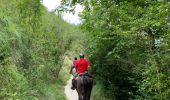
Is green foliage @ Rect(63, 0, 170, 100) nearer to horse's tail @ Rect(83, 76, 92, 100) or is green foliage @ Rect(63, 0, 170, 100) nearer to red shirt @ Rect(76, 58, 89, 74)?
red shirt @ Rect(76, 58, 89, 74)

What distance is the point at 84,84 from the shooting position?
1308 centimetres

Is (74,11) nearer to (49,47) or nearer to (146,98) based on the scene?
(49,47)

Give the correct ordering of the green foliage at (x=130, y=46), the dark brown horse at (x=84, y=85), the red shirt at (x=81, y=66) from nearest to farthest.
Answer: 1. the green foliage at (x=130, y=46)
2. the dark brown horse at (x=84, y=85)
3. the red shirt at (x=81, y=66)

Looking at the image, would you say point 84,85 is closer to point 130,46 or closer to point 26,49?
point 26,49

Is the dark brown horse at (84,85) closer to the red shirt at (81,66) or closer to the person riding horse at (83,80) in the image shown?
the person riding horse at (83,80)

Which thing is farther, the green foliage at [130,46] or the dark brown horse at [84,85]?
the dark brown horse at [84,85]

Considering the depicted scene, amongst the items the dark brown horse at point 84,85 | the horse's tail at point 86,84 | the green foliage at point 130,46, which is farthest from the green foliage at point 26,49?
the green foliage at point 130,46

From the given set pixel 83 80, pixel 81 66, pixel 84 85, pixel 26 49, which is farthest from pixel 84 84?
pixel 26 49

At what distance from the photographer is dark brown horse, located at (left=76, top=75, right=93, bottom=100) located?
13062 mm

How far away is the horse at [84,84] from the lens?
13062 millimetres

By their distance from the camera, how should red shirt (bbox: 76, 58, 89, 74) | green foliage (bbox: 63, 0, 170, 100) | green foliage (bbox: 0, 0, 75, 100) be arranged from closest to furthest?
green foliage (bbox: 63, 0, 170, 100)
green foliage (bbox: 0, 0, 75, 100)
red shirt (bbox: 76, 58, 89, 74)

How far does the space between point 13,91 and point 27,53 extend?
148 inches

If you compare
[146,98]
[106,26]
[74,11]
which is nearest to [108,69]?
[106,26]

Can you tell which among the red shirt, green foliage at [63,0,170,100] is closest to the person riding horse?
the red shirt
